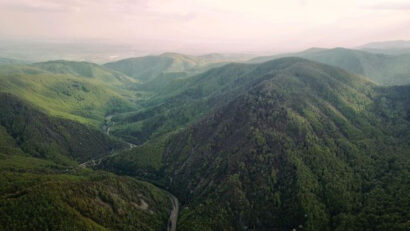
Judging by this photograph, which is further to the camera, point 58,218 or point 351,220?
point 351,220

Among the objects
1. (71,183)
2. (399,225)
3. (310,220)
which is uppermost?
(71,183)

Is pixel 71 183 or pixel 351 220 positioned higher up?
pixel 71 183

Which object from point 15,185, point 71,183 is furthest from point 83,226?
point 15,185

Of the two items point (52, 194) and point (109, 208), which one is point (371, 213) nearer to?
point (109, 208)

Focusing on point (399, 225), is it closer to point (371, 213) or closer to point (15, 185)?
point (371, 213)

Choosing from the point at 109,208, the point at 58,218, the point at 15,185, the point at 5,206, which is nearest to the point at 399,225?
the point at 109,208

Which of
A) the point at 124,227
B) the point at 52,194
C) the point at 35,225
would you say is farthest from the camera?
the point at 124,227

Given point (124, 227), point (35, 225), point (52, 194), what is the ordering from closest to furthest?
point (35, 225), point (52, 194), point (124, 227)

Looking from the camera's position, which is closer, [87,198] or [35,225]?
[35,225]
